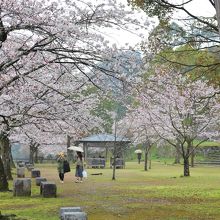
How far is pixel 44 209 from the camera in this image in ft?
40.1

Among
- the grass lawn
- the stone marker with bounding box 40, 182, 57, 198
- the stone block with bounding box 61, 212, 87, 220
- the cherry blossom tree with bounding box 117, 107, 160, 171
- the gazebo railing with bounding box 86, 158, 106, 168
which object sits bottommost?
the grass lawn

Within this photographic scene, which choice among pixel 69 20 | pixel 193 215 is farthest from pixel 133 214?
pixel 69 20

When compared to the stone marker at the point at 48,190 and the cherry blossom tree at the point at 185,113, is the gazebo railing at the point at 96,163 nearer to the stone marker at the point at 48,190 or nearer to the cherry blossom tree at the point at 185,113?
the cherry blossom tree at the point at 185,113

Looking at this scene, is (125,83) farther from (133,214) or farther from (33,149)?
(33,149)

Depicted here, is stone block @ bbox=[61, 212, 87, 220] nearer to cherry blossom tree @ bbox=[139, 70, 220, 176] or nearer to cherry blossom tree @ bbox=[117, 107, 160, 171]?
cherry blossom tree @ bbox=[139, 70, 220, 176]

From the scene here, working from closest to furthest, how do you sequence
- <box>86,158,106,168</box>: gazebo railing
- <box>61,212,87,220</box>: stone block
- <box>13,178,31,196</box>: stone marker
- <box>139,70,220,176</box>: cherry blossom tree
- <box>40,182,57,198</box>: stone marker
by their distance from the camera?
1. <box>61,212,87,220</box>: stone block
2. <box>40,182,57,198</box>: stone marker
3. <box>13,178,31,196</box>: stone marker
4. <box>139,70,220,176</box>: cherry blossom tree
5. <box>86,158,106,168</box>: gazebo railing

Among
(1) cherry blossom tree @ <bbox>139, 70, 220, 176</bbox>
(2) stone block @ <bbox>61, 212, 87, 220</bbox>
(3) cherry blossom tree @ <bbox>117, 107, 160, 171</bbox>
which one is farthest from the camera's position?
(3) cherry blossom tree @ <bbox>117, 107, 160, 171</bbox>

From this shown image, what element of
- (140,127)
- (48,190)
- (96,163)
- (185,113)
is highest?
(185,113)

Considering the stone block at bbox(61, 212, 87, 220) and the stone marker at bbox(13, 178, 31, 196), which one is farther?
the stone marker at bbox(13, 178, 31, 196)

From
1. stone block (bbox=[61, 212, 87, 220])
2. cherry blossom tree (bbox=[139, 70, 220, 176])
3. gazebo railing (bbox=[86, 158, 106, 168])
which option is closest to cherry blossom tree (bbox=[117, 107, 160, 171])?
cherry blossom tree (bbox=[139, 70, 220, 176])

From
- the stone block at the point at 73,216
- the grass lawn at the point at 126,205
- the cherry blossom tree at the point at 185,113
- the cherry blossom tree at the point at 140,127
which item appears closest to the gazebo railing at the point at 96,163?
the cherry blossom tree at the point at 140,127

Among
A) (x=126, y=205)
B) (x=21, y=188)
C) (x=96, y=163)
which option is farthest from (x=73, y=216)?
(x=96, y=163)

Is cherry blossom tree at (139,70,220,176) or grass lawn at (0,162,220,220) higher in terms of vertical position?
cherry blossom tree at (139,70,220,176)

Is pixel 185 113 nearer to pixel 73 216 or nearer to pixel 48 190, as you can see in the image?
pixel 48 190
